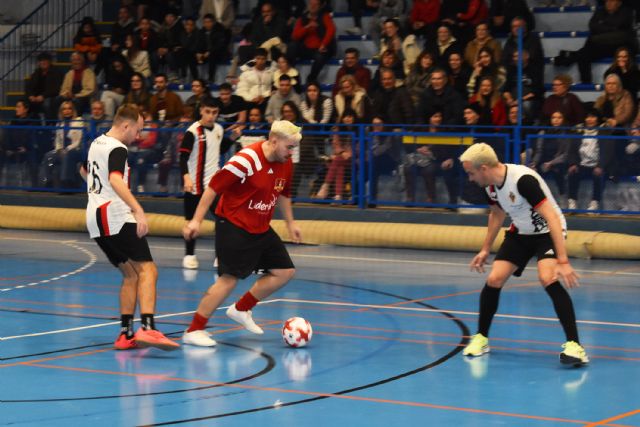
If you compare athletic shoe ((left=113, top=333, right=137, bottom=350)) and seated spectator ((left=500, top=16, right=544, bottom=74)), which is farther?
seated spectator ((left=500, top=16, right=544, bottom=74))

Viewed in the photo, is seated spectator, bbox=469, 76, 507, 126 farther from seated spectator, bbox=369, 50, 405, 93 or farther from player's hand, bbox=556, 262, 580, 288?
player's hand, bbox=556, 262, 580, 288

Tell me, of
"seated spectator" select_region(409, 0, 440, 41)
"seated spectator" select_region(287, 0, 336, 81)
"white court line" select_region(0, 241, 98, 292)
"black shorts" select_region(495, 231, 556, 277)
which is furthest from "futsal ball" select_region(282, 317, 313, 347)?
"seated spectator" select_region(287, 0, 336, 81)

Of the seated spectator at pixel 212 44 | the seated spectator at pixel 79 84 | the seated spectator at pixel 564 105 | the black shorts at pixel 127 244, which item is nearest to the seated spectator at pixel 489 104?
the seated spectator at pixel 564 105

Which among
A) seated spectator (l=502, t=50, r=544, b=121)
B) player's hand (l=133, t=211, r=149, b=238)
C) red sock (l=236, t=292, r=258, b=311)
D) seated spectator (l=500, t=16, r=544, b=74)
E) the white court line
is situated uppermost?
seated spectator (l=500, t=16, r=544, b=74)

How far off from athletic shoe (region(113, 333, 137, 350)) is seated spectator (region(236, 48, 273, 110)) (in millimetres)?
12292

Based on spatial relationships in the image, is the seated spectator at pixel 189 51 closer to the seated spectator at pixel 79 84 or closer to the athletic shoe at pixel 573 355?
the seated spectator at pixel 79 84

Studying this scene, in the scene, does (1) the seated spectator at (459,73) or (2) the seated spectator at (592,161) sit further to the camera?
(1) the seated spectator at (459,73)

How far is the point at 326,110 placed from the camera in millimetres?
20688

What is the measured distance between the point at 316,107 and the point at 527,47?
3.81 m

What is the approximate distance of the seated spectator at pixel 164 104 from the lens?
2253cm

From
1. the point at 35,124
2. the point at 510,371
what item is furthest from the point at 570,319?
the point at 35,124

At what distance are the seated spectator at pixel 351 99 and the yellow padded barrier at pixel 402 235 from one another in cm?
212

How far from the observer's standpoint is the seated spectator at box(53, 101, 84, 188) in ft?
73.0

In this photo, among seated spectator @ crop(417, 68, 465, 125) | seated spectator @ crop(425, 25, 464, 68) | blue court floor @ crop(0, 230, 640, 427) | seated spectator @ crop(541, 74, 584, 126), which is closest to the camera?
blue court floor @ crop(0, 230, 640, 427)
